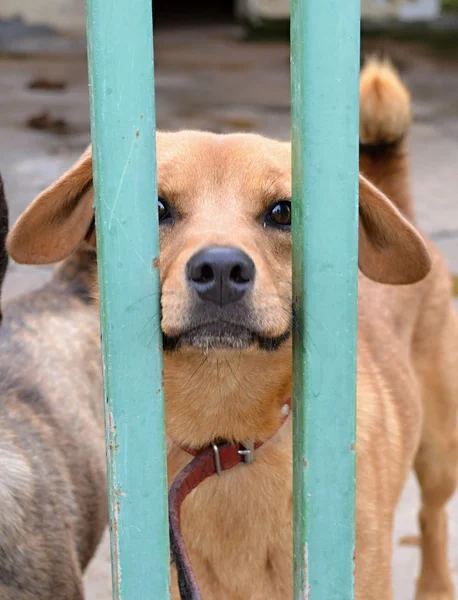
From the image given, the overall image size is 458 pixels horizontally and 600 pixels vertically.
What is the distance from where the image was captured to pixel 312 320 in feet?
4.86

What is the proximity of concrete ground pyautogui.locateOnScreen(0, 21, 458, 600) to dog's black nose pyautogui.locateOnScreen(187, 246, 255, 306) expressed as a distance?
1.66m

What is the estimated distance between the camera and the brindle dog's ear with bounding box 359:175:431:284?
2023 mm

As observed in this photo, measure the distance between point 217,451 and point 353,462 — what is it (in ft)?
1.71

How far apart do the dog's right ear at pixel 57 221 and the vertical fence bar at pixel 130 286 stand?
1.86ft

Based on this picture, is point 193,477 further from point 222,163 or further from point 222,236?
point 222,163

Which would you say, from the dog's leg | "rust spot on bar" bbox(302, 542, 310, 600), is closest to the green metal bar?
"rust spot on bar" bbox(302, 542, 310, 600)

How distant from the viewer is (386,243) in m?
2.10

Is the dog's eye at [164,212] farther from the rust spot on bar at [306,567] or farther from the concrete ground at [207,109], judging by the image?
the concrete ground at [207,109]

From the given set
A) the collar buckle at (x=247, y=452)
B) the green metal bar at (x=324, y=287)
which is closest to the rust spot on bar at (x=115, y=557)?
the green metal bar at (x=324, y=287)

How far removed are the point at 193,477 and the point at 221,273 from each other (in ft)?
1.59

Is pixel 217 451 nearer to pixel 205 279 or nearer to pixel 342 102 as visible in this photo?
pixel 205 279

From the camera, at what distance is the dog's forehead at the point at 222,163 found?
6.54 ft

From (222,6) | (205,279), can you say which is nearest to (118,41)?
(205,279)

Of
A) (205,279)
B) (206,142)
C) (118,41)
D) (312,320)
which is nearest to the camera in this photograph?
(118,41)
